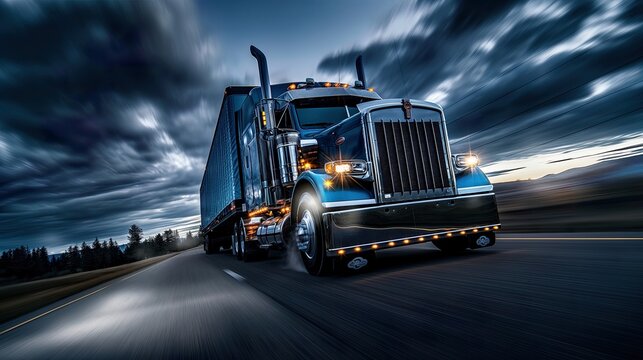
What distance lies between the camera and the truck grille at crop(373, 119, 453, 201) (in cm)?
467

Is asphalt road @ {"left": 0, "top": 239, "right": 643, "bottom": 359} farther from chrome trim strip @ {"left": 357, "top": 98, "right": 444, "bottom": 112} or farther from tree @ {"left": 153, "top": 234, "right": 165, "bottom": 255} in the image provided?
tree @ {"left": 153, "top": 234, "right": 165, "bottom": 255}

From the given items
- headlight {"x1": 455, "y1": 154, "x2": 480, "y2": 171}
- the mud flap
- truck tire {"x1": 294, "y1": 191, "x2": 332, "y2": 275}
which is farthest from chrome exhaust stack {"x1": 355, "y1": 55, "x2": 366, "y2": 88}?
the mud flap

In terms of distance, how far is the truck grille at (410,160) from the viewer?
184 inches

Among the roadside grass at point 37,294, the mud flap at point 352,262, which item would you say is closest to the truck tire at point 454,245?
the mud flap at point 352,262

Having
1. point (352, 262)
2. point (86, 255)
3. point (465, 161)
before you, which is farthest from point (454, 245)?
point (86, 255)

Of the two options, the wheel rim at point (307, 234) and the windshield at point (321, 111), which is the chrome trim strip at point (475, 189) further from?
the windshield at point (321, 111)

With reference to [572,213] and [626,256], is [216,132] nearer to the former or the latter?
[572,213]

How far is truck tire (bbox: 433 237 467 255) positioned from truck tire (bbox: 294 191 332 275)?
200 centimetres

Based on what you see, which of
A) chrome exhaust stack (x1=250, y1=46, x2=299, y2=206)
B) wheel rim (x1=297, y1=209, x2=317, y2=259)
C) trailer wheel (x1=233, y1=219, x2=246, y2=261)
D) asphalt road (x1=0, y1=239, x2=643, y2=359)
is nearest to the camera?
asphalt road (x1=0, y1=239, x2=643, y2=359)

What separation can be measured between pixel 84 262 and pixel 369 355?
177m

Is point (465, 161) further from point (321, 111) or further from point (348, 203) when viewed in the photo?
point (321, 111)

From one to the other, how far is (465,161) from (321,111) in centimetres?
270

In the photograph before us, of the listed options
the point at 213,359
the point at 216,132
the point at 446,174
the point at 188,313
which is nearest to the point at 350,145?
the point at 446,174

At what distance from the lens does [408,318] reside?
2.32 meters
